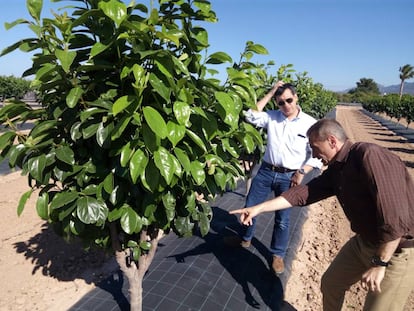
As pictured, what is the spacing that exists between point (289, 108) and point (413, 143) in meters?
17.1

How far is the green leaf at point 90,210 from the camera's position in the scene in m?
1.63

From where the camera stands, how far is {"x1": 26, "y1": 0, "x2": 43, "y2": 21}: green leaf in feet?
4.52

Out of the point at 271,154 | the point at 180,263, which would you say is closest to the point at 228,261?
the point at 180,263

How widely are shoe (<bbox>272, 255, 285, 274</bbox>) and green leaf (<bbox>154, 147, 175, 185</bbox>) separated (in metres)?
2.74

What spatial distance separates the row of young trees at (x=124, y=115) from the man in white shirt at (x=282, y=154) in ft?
5.65

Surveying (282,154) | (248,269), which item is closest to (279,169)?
(282,154)

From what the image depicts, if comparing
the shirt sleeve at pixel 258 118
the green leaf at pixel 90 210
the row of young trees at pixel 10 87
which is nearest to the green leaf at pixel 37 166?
the green leaf at pixel 90 210

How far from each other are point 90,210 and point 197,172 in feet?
1.98

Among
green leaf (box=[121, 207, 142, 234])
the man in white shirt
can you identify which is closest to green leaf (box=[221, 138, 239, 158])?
green leaf (box=[121, 207, 142, 234])

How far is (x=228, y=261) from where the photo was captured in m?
3.65

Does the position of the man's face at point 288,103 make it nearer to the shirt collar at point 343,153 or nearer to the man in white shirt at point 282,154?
the man in white shirt at point 282,154

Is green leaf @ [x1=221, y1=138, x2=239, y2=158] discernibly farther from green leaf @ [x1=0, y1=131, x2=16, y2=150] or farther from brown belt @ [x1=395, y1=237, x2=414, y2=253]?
brown belt @ [x1=395, y1=237, x2=414, y2=253]

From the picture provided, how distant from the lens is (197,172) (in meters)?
1.59

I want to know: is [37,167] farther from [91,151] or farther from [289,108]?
[289,108]
